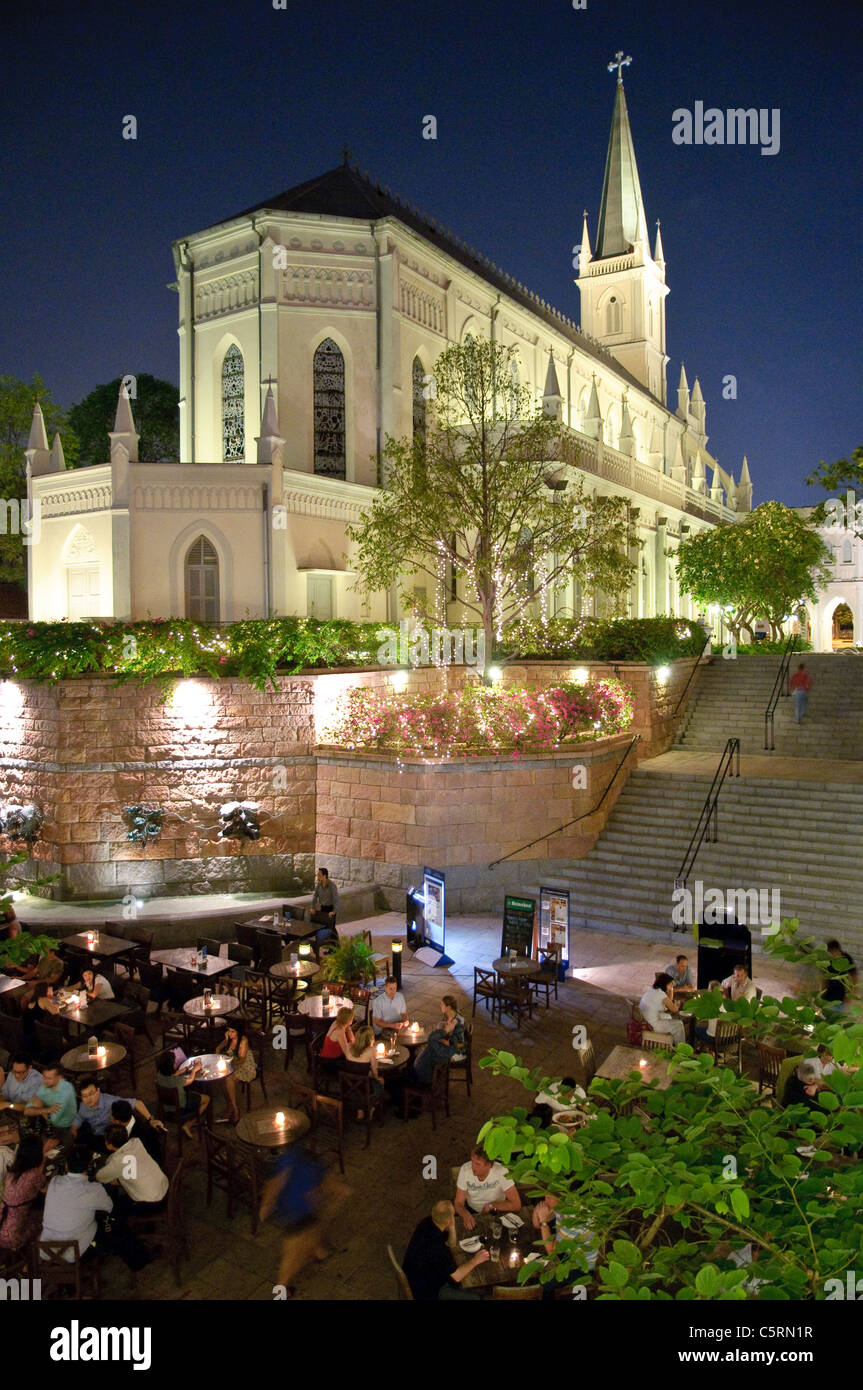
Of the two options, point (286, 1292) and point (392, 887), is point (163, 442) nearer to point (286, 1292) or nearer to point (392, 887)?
point (392, 887)

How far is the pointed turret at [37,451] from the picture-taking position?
2500 centimetres

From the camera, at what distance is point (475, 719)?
17.2 m

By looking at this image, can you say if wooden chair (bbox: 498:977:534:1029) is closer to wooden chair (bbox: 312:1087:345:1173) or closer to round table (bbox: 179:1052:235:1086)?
wooden chair (bbox: 312:1087:345:1173)

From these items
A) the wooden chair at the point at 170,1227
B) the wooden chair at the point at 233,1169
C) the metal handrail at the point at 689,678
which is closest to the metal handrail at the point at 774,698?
the metal handrail at the point at 689,678

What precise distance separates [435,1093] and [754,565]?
92.0ft

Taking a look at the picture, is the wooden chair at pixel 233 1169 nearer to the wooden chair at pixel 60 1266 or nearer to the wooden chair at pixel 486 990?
the wooden chair at pixel 60 1266

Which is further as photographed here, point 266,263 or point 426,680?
point 266,263

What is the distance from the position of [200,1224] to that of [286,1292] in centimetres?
132

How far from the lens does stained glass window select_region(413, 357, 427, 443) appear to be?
29156 millimetres

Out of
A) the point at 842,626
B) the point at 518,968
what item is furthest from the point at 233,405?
the point at 842,626

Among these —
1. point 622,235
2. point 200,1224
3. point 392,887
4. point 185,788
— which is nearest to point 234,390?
point 185,788

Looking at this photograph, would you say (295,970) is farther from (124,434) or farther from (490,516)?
(124,434)

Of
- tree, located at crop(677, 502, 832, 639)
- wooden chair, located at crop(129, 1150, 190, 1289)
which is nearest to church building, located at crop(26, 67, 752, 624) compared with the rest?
tree, located at crop(677, 502, 832, 639)
